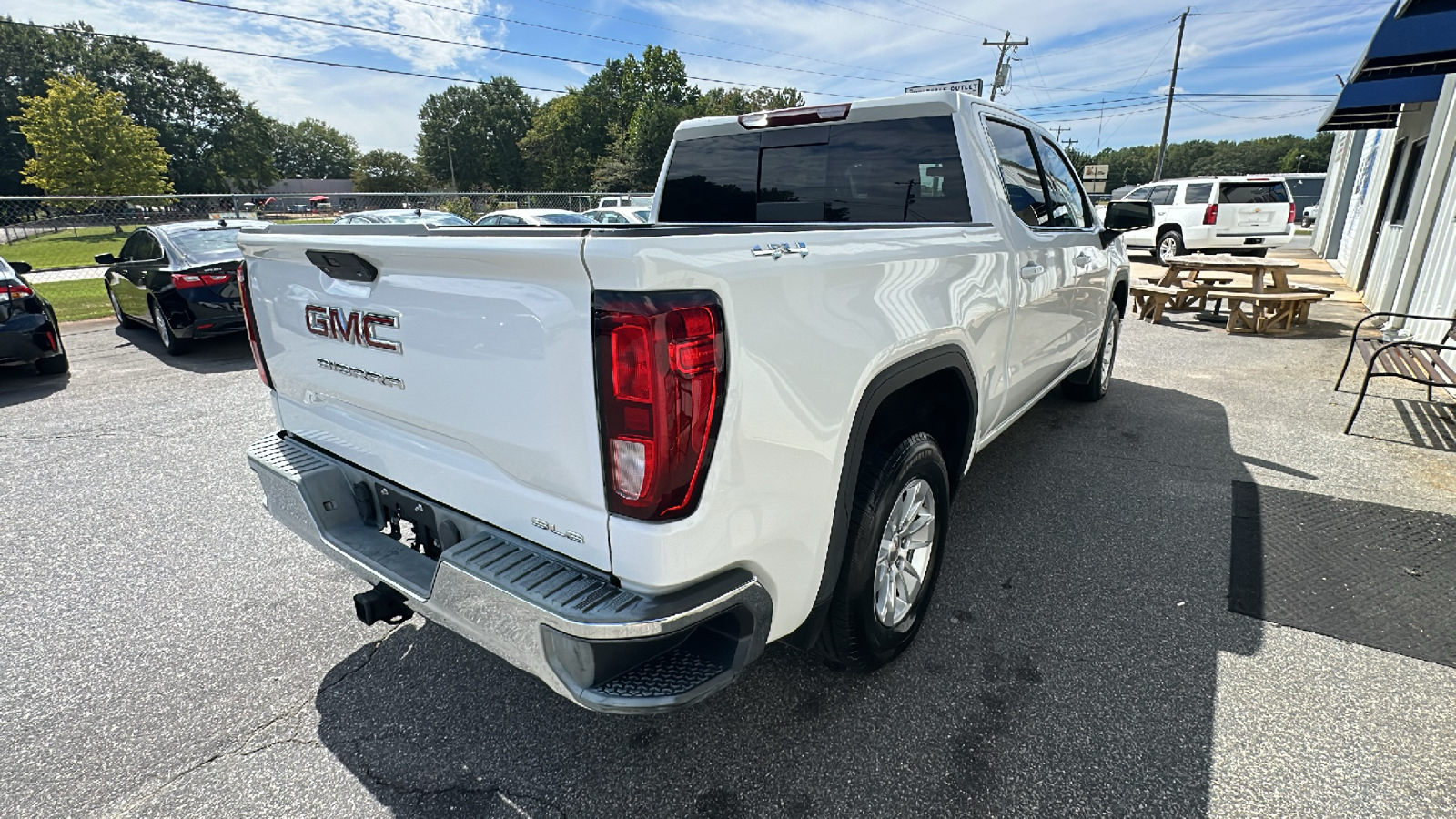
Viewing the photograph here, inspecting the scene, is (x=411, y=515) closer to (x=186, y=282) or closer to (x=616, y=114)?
(x=186, y=282)

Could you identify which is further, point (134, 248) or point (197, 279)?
point (134, 248)

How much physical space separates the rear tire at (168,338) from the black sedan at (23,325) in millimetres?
981

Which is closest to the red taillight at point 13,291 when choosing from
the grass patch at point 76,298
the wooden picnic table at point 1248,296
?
the grass patch at point 76,298

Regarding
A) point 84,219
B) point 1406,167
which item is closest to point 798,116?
point 1406,167

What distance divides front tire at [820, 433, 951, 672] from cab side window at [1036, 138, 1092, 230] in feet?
6.51

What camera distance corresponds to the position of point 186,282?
7453 mm

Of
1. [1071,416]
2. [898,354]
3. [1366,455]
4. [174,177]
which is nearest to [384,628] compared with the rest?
[898,354]

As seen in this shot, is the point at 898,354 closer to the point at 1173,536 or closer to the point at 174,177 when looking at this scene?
the point at 1173,536

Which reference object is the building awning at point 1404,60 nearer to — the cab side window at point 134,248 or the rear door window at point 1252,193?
the rear door window at point 1252,193

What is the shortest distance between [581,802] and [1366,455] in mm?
5351

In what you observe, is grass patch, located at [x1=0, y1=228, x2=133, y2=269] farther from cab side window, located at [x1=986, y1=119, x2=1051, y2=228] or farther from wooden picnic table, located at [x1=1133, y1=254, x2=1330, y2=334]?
wooden picnic table, located at [x1=1133, y1=254, x2=1330, y2=334]

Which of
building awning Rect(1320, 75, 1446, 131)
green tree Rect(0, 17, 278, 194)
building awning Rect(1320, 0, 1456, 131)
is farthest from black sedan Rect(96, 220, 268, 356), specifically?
green tree Rect(0, 17, 278, 194)

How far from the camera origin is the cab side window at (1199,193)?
16.5 meters

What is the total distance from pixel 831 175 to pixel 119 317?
10897 millimetres
